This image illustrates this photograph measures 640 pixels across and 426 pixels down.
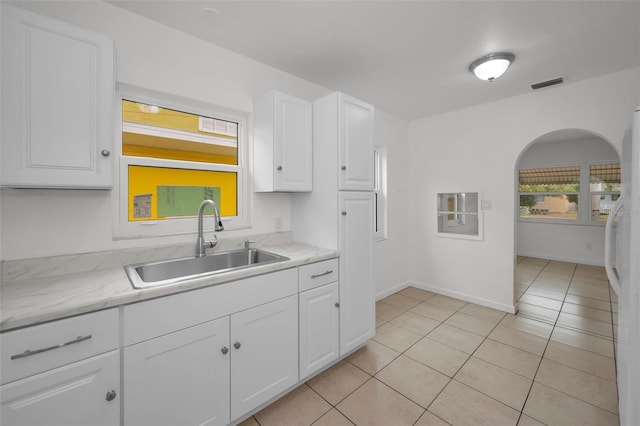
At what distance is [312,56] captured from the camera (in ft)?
7.29

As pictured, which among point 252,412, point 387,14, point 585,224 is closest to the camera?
point 252,412

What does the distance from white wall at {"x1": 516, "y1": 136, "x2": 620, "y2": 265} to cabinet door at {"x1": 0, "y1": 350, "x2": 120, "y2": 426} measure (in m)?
6.51

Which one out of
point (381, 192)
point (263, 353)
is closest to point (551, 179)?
point (381, 192)

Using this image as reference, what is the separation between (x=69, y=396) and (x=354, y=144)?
2.18 metres

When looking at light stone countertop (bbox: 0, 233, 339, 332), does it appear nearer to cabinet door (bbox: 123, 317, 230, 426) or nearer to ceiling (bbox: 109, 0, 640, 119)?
cabinet door (bbox: 123, 317, 230, 426)

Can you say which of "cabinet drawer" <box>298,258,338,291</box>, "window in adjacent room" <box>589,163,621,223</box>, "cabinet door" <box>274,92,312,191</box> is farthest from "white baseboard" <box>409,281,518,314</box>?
"window in adjacent room" <box>589,163,621,223</box>

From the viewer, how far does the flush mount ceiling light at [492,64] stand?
2.17m

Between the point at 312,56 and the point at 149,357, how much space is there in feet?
7.87

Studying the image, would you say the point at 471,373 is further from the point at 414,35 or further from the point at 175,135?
the point at 175,135

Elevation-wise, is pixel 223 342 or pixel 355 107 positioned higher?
pixel 355 107

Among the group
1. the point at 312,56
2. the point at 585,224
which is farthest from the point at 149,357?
the point at 585,224

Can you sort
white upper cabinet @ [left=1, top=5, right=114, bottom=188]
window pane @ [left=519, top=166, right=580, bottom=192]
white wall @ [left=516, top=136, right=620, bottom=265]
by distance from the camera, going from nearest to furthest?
1. white upper cabinet @ [left=1, top=5, right=114, bottom=188]
2. white wall @ [left=516, top=136, right=620, bottom=265]
3. window pane @ [left=519, top=166, right=580, bottom=192]

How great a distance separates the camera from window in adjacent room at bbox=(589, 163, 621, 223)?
16.3 ft

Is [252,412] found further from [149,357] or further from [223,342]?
[149,357]
